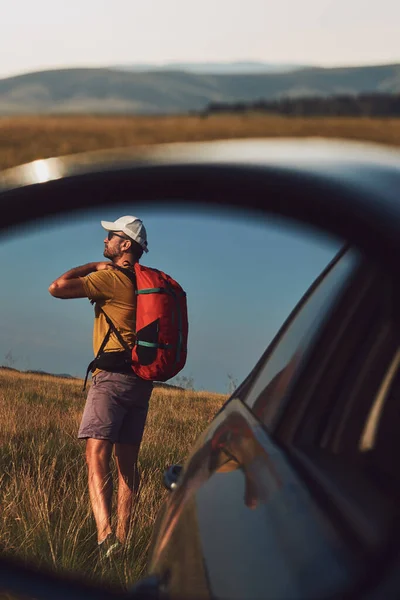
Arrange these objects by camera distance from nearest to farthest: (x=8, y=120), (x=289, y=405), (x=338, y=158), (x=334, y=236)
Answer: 1. (x=334, y=236)
2. (x=338, y=158)
3. (x=289, y=405)
4. (x=8, y=120)

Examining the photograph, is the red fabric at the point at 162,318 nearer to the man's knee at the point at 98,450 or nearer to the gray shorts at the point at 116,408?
the gray shorts at the point at 116,408

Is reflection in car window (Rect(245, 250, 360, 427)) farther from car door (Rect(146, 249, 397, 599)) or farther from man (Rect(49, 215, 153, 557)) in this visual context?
man (Rect(49, 215, 153, 557))

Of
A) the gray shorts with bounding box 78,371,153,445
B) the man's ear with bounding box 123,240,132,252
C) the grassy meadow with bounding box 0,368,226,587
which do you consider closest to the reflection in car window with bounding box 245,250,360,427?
the grassy meadow with bounding box 0,368,226,587

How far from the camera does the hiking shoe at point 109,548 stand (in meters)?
3.20

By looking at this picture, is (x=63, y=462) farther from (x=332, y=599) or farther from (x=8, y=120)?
(x=8, y=120)

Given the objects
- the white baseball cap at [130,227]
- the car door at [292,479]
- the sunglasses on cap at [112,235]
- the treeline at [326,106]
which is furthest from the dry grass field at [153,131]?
the car door at [292,479]

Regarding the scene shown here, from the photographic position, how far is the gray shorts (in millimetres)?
4234

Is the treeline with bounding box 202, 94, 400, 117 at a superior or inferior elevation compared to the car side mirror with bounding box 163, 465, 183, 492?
superior

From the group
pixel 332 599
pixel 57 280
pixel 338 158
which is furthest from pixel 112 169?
pixel 332 599

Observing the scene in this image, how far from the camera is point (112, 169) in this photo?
73.9 inches

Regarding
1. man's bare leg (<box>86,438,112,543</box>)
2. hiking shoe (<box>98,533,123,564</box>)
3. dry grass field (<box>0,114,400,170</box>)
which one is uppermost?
dry grass field (<box>0,114,400,170</box>)

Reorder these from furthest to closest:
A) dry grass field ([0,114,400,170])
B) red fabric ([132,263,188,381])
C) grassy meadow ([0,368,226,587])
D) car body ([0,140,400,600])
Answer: dry grass field ([0,114,400,170]) → red fabric ([132,263,188,381]) → grassy meadow ([0,368,226,587]) → car body ([0,140,400,600])

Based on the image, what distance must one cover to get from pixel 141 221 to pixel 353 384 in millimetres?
677

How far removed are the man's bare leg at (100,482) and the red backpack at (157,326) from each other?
0.49 meters
